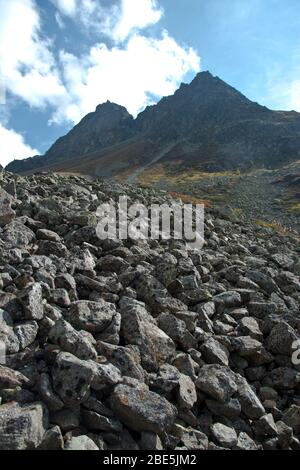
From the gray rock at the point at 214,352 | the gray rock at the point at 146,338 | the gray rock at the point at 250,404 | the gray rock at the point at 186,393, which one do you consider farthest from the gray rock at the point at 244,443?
the gray rock at the point at 146,338

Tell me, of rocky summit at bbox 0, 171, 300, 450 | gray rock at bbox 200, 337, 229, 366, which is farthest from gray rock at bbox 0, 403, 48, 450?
gray rock at bbox 200, 337, 229, 366

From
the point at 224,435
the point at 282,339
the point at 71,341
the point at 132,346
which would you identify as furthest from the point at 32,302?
the point at 282,339

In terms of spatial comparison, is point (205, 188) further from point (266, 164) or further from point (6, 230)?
point (6, 230)

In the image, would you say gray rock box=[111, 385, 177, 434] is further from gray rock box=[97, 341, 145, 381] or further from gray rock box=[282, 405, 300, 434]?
gray rock box=[282, 405, 300, 434]

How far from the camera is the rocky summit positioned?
7363 mm

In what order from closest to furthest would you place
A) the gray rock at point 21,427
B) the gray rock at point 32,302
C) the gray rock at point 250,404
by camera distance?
the gray rock at point 21,427 < the gray rock at point 32,302 < the gray rock at point 250,404

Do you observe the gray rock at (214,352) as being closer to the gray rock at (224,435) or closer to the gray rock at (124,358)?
the gray rock at (224,435)

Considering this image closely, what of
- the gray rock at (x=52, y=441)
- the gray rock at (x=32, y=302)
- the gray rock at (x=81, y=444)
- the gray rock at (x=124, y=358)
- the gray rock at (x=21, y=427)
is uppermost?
the gray rock at (x=32, y=302)

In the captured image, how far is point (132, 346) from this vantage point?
9.27 meters

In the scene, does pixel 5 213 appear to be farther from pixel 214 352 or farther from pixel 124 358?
pixel 214 352

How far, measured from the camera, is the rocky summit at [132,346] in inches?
290

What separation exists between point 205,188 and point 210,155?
59242 mm

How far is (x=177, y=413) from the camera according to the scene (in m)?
8.16

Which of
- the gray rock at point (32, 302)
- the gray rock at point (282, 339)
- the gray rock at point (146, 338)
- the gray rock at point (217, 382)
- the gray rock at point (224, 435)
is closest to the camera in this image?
the gray rock at point (224, 435)
